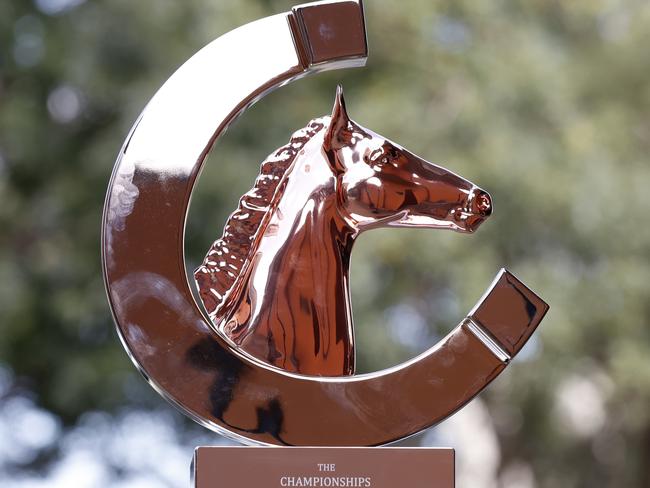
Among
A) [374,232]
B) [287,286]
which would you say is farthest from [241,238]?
[374,232]

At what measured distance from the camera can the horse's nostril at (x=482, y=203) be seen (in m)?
1.55

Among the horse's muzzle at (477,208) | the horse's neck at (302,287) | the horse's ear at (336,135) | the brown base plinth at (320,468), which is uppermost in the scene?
the horse's ear at (336,135)

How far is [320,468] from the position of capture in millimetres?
1354

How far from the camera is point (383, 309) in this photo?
4.14 meters

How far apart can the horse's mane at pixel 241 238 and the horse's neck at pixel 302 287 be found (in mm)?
17

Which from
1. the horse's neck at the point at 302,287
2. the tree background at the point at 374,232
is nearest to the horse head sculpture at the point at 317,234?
the horse's neck at the point at 302,287

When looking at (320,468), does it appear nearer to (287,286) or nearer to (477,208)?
(287,286)

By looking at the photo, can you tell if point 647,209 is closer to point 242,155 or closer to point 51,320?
point 242,155

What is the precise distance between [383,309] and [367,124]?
0.67m

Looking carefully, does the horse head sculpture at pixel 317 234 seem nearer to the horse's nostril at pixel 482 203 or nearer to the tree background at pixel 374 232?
the horse's nostril at pixel 482 203

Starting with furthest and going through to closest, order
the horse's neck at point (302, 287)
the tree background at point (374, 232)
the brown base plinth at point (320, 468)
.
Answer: the tree background at point (374, 232), the horse's neck at point (302, 287), the brown base plinth at point (320, 468)

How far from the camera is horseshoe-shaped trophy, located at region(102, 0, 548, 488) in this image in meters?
1.43

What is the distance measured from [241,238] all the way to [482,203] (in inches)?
13.1

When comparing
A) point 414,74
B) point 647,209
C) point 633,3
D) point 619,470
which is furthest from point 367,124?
→ point 619,470
